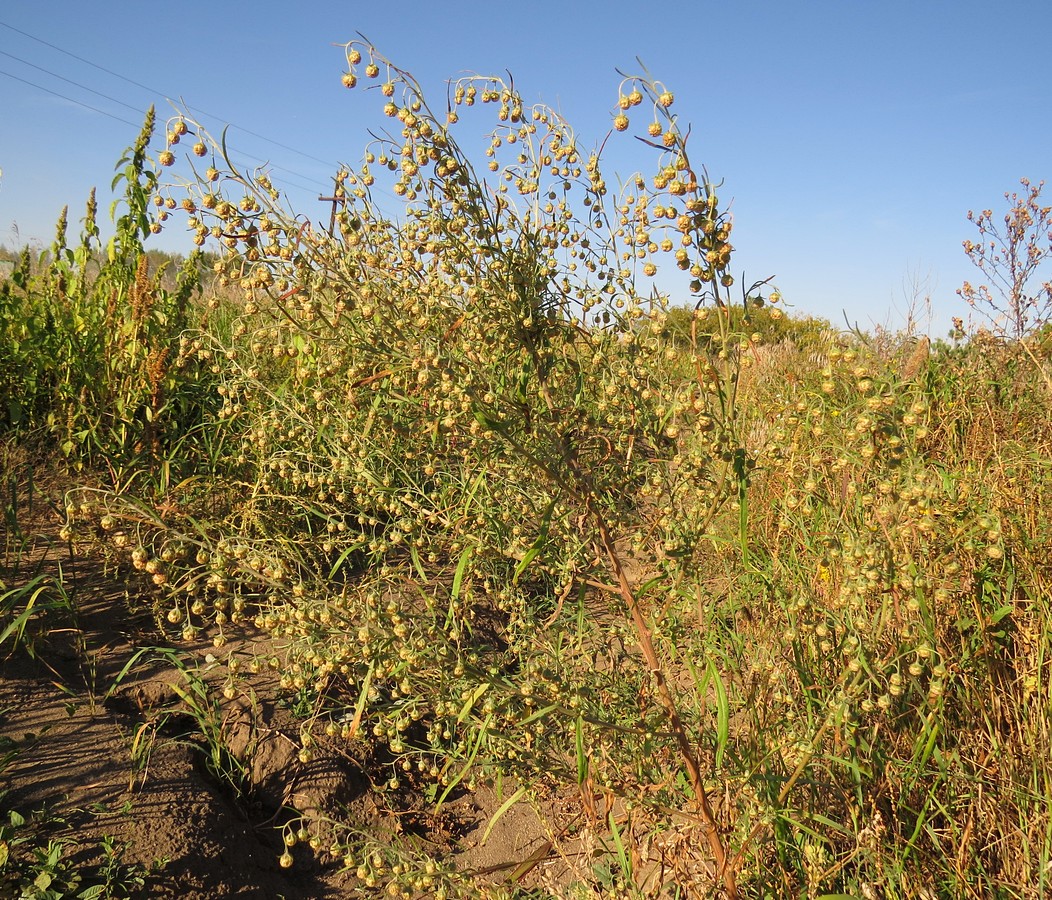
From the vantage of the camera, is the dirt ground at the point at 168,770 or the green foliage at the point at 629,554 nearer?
the green foliage at the point at 629,554

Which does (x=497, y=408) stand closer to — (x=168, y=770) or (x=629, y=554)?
(x=629, y=554)

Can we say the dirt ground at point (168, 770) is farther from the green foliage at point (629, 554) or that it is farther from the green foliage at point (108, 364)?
the green foliage at point (108, 364)

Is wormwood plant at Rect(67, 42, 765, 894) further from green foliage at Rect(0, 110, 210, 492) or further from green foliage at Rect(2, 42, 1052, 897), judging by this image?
green foliage at Rect(0, 110, 210, 492)

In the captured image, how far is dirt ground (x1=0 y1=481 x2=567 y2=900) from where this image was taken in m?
2.04

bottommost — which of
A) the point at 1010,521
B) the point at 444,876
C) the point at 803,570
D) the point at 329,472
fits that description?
the point at 444,876

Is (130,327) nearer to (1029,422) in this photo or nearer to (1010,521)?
(1010,521)

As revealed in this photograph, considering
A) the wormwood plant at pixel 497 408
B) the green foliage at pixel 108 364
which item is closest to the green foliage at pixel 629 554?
the wormwood plant at pixel 497 408

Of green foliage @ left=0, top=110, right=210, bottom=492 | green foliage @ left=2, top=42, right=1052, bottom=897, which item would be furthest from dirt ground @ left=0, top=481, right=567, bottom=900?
green foliage @ left=0, top=110, right=210, bottom=492

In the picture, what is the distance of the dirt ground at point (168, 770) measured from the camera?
2.04 metres

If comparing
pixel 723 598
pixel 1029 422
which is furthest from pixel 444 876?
pixel 1029 422

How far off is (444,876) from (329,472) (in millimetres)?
988

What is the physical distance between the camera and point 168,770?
7.40 ft

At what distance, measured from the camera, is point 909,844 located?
63.7 inches

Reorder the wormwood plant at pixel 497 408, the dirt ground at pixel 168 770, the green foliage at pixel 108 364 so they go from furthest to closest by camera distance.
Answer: the green foliage at pixel 108 364 → the dirt ground at pixel 168 770 → the wormwood plant at pixel 497 408
